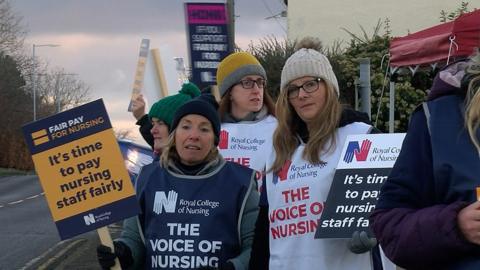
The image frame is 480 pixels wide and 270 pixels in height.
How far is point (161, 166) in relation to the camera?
3648mm

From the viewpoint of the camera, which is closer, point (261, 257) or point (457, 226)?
point (457, 226)

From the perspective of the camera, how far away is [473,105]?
75.8 inches

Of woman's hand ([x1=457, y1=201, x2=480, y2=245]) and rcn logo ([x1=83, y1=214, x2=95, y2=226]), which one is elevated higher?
woman's hand ([x1=457, y1=201, x2=480, y2=245])

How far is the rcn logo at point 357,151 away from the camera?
3229mm

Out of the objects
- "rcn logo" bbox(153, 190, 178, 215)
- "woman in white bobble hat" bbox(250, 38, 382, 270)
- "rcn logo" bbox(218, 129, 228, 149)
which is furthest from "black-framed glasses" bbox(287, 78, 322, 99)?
"rcn logo" bbox(218, 129, 228, 149)

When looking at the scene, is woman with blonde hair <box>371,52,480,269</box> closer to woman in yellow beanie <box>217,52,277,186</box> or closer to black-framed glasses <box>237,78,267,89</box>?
woman in yellow beanie <box>217,52,277,186</box>

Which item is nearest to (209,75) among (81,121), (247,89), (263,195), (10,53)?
(247,89)

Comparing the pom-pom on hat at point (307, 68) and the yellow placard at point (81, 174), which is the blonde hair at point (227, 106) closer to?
the yellow placard at point (81, 174)

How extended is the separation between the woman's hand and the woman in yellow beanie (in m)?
2.79

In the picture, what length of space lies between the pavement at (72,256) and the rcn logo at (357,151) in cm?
720

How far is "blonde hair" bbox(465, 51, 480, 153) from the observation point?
1904 mm

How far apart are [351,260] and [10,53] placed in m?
62.1

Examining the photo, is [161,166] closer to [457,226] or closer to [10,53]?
[457,226]

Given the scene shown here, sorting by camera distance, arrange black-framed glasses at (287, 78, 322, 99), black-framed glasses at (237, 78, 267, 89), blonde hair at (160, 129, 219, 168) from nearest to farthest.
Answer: black-framed glasses at (287, 78, 322, 99) → blonde hair at (160, 129, 219, 168) → black-framed glasses at (237, 78, 267, 89)
